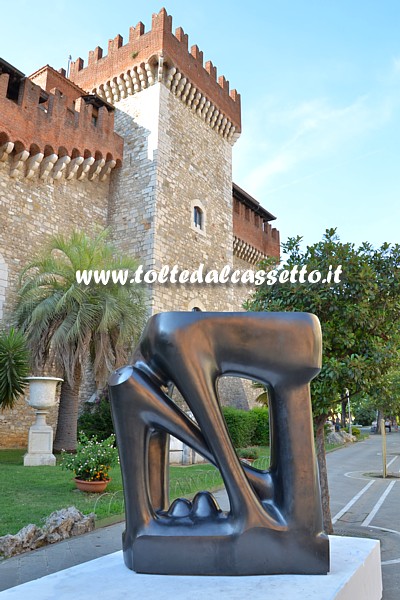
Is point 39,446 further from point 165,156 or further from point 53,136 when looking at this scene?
point 165,156

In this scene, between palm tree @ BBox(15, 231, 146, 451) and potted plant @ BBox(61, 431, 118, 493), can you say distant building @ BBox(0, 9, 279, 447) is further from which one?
potted plant @ BBox(61, 431, 118, 493)

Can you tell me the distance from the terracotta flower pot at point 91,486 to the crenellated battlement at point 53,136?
1025 cm

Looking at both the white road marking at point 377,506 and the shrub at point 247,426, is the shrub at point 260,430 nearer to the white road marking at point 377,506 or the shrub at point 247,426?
the shrub at point 247,426

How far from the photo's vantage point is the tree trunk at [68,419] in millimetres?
12545

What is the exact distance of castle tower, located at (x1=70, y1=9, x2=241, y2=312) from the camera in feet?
57.6

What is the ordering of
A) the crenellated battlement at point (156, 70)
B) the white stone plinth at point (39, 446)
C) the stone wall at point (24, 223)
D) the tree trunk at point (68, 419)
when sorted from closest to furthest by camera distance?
the white stone plinth at point (39, 446) < the tree trunk at point (68, 419) < the stone wall at point (24, 223) < the crenellated battlement at point (156, 70)

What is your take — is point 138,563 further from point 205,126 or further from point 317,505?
point 205,126

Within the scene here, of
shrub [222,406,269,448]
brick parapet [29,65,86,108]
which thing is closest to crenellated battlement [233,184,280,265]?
shrub [222,406,269,448]

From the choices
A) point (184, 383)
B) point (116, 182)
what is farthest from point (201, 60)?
point (184, 383)

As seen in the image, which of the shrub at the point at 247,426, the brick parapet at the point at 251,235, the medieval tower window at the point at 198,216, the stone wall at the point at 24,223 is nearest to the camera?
the stone wall at the point at 24,223

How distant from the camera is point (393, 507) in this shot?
28.2 feet

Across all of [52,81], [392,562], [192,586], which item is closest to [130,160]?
[52,81]

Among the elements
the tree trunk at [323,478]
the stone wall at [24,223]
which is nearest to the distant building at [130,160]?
the stone wall at [24,223]

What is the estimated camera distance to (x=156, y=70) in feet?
60.3
